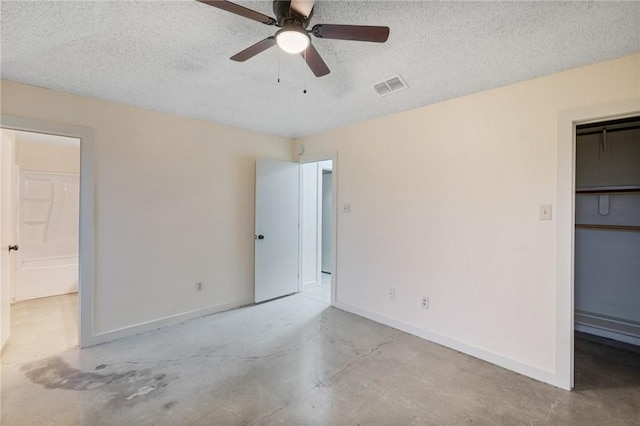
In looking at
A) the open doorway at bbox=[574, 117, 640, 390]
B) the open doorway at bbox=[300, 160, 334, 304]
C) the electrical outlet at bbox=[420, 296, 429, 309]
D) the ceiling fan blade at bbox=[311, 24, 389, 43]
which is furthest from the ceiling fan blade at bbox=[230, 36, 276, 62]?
the open doorway at bbox=[574, 117, 640, 390]

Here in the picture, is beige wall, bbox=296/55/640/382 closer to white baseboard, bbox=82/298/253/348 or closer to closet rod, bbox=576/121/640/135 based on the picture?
closet rod, bbox=576/121/640/135

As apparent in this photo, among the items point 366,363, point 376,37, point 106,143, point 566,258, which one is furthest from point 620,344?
point 106,143

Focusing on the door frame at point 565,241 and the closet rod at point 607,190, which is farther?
the closet rod at point 607,190

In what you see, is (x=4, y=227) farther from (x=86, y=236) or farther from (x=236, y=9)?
(x=236, y=9)

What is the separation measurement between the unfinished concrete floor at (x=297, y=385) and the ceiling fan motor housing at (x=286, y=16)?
234 cm

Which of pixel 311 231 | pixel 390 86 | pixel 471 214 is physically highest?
pixel 390 86

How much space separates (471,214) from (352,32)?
6.63 feet

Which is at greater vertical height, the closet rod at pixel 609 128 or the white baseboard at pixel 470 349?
the closet rod at pixel 609 128

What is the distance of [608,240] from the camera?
318 centimetres

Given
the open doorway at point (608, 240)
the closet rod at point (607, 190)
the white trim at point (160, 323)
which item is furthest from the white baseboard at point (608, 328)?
the white trim at point (160, 323)

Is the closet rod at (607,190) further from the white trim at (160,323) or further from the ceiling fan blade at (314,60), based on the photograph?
the white trim at (160,323)

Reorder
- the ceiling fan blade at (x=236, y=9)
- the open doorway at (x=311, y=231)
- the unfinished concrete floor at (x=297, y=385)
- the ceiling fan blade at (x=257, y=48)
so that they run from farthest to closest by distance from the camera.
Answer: the open doorway at (x=311, y=231), the unfinished concrete floor at (x=297, y=385), the ceiling fan blade at (x=257, y=48), the ceiling fan blade at (x=236, y=9)

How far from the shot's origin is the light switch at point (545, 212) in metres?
2.31

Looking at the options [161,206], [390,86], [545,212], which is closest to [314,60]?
[390,86]
